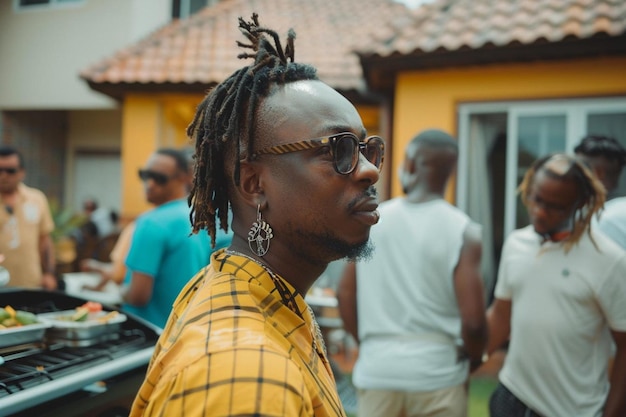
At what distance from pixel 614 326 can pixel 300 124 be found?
1888 mm

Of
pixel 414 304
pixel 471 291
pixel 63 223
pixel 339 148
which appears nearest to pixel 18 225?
pixel 414 304

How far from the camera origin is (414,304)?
2.99 metres

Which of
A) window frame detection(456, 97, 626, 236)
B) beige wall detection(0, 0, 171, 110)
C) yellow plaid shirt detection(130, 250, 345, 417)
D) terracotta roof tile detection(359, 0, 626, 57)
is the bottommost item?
yellow plaid shirt detection(130, 250, 345, 417)

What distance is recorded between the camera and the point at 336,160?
1396 millimetres

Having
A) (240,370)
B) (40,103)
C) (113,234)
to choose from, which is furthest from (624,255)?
(40,103)

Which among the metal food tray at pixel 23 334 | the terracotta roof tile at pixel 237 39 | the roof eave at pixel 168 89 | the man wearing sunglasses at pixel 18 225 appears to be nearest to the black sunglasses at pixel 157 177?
the metal food tray at pixel 23 334

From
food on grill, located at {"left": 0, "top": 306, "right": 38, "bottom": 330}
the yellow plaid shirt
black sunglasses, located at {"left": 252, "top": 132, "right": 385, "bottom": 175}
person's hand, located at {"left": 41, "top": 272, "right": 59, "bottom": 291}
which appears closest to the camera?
the yellow plaid shirt

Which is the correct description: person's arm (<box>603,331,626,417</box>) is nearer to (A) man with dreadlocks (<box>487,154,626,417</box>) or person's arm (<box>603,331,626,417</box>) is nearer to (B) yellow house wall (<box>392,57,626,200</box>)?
(A) man with dreadlocks (<box>487,154,626,417</box>)

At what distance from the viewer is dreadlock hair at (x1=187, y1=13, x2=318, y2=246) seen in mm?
1445

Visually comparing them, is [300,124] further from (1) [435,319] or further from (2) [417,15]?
(2) [417,15]

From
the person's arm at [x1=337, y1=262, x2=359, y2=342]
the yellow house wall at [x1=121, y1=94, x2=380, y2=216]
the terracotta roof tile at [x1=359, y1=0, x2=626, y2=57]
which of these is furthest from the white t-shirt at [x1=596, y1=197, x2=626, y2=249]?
the yellow house wall at [x1=121, y1=94, x2=380, y2=216]

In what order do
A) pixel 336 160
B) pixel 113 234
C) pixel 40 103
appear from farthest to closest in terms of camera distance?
pixel 40 103 < pixel 113 234 < pixel 336 160

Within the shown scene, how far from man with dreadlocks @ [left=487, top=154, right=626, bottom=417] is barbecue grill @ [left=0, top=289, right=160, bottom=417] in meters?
1.71

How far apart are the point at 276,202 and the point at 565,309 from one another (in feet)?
5.80
